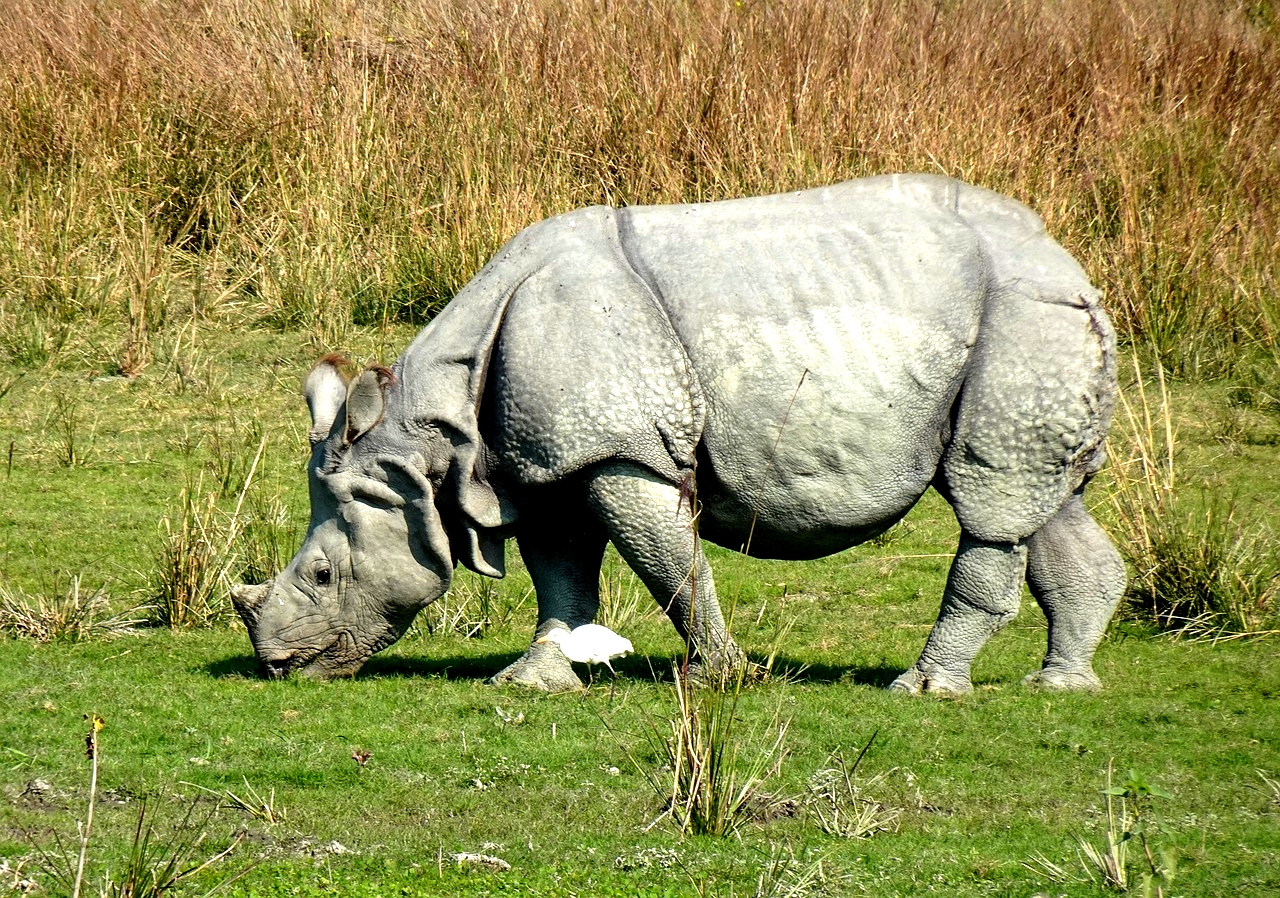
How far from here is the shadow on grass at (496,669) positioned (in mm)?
7699

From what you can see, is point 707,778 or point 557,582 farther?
point 557,582

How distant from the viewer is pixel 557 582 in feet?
24.6

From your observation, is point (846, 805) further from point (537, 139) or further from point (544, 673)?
point (537, 139)

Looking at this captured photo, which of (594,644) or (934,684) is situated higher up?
(594,644)

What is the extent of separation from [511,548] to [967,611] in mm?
3690

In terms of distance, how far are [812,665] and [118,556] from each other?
377 centimetres

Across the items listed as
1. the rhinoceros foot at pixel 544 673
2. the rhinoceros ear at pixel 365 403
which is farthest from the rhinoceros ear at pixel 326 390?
the rhinoceros foot at pixel 544 673

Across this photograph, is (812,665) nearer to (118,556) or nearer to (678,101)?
(118,556)

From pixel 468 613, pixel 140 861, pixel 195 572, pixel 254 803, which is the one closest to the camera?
pixel 140 861

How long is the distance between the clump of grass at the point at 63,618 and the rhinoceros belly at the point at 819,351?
2983 millimetres

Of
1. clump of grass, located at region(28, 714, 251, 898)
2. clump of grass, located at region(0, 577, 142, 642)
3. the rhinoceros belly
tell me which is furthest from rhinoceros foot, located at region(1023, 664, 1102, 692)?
clump of grass, located at region(0, 577, 142, 642)

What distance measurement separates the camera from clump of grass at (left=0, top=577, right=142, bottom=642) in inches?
320

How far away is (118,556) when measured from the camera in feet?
31.2

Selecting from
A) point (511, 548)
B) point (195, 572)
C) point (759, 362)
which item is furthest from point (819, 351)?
point (511, 548)
